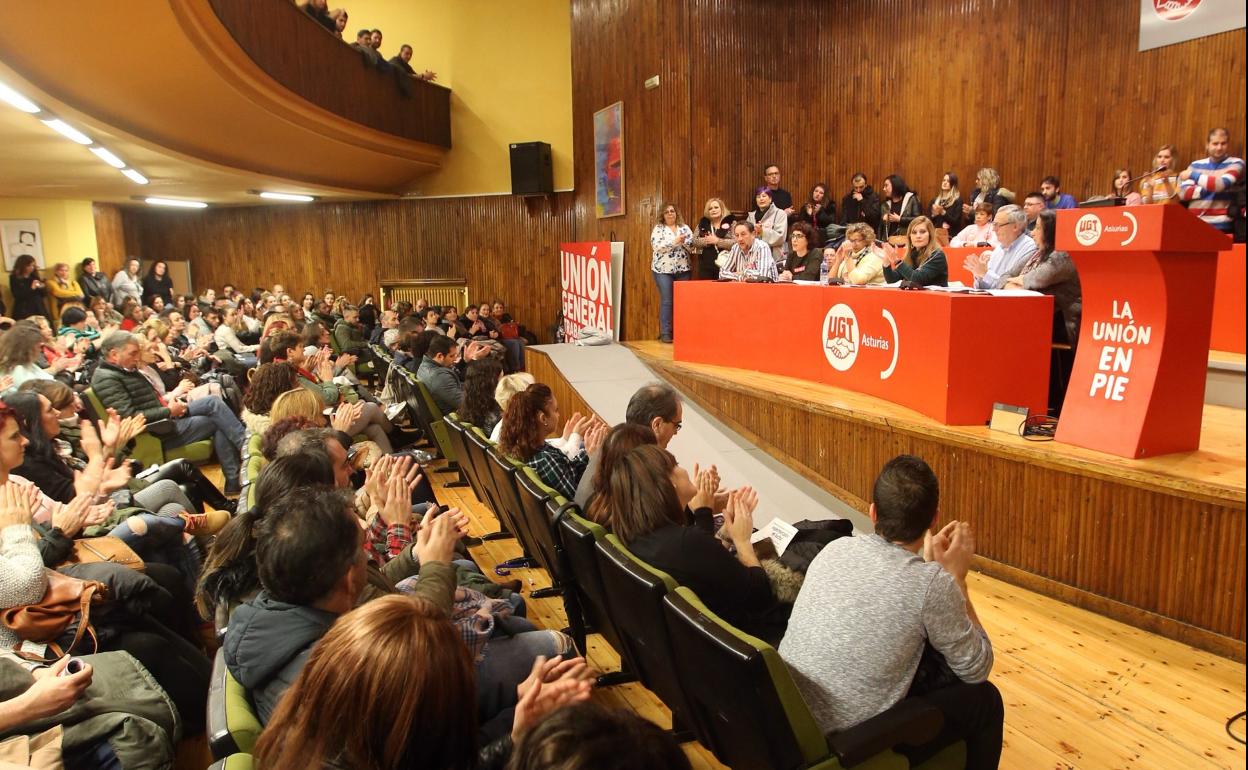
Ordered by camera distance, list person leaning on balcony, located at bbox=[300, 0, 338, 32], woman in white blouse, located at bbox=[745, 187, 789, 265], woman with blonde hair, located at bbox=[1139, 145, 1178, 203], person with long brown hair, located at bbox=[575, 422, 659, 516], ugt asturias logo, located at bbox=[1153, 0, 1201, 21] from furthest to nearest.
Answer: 1. person leaning on balcony, located at bbox=[300, 0, 338, 32]
2. woman in white blouse, located at bbox=[745, 187, 789, 265]
3. ugt asturias logo, located at bbox=[1153, 0, 1201, 21]
4. woman with blonde hair, located at bbox=[1139, 145, 1178, 203]
5. person with long brown hair, located at bbox=[575, 422, 659, 516]

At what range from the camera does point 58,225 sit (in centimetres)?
1227

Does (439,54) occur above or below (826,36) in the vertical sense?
above

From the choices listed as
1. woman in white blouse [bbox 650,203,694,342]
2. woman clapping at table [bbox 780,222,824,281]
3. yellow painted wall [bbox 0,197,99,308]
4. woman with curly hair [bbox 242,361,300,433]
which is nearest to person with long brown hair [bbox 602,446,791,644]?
woman with curly hair [bbox 242,361,300,433]

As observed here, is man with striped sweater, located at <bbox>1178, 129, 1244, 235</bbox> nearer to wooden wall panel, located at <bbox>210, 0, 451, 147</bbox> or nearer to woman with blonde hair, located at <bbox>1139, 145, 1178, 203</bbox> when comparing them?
woman with blonde hair, located at <bbox>1139, 145, 1178, 203</bbox>

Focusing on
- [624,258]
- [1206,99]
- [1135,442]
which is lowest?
[1135,442]

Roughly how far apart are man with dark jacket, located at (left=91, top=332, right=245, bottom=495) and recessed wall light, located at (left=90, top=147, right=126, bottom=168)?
4.04 m

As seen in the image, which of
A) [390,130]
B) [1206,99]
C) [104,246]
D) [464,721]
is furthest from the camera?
[104,246]

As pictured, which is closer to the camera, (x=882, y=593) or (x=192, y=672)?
(x=882, y=593)

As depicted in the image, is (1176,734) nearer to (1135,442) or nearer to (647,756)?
(1135,442)

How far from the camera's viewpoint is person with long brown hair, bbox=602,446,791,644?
212 centimetres

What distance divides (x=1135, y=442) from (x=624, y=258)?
6271 mm

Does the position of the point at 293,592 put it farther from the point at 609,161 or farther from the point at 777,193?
the point at 609,161

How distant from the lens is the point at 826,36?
866cm

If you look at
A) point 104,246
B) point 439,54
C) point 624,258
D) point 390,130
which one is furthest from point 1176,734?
point 104,246
